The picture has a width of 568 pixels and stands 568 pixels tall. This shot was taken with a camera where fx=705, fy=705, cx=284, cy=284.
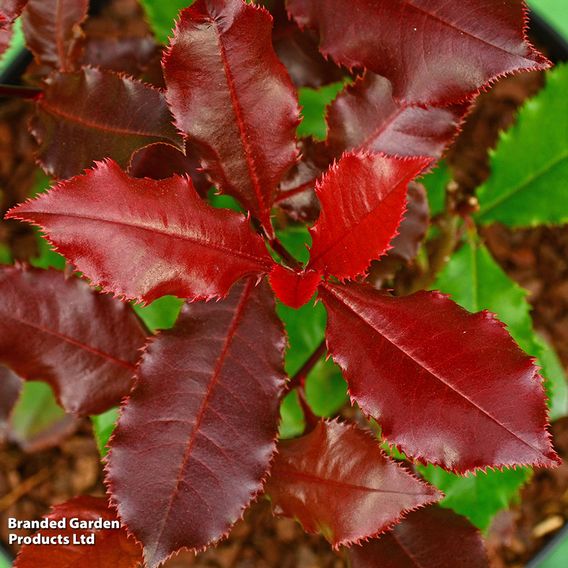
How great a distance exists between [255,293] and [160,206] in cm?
12

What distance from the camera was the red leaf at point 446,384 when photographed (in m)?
0.45

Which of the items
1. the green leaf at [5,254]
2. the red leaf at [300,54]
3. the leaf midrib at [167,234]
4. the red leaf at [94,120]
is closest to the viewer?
the leaf midrib at [167,234]

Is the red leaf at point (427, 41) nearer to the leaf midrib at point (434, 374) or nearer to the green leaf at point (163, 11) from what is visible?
the leaf midrib at point (434, 374)

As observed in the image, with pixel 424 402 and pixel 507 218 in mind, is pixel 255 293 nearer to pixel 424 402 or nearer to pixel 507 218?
pixel 424 402

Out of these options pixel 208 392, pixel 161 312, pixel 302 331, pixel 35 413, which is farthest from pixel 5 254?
pixel 208 392

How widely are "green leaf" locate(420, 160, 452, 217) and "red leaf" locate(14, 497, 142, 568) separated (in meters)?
0.49

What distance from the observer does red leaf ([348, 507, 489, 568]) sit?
1.87 feet

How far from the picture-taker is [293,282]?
18.8 inches

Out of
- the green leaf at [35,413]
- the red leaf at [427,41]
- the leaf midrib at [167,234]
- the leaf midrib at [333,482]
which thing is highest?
the red leaf at [427,41]

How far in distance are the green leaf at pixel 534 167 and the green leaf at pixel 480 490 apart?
274mm

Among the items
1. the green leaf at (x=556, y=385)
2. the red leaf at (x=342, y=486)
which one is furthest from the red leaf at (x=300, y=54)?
the green leaf at (x=556, y=385)

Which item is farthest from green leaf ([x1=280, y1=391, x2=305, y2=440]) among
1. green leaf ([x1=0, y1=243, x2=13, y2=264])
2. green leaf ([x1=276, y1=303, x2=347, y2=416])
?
green leaf ([x1=0, y1=243, x2=13, y2=264])

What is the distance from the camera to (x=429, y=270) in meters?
0.77

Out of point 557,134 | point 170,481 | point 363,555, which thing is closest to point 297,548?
point 363,555
